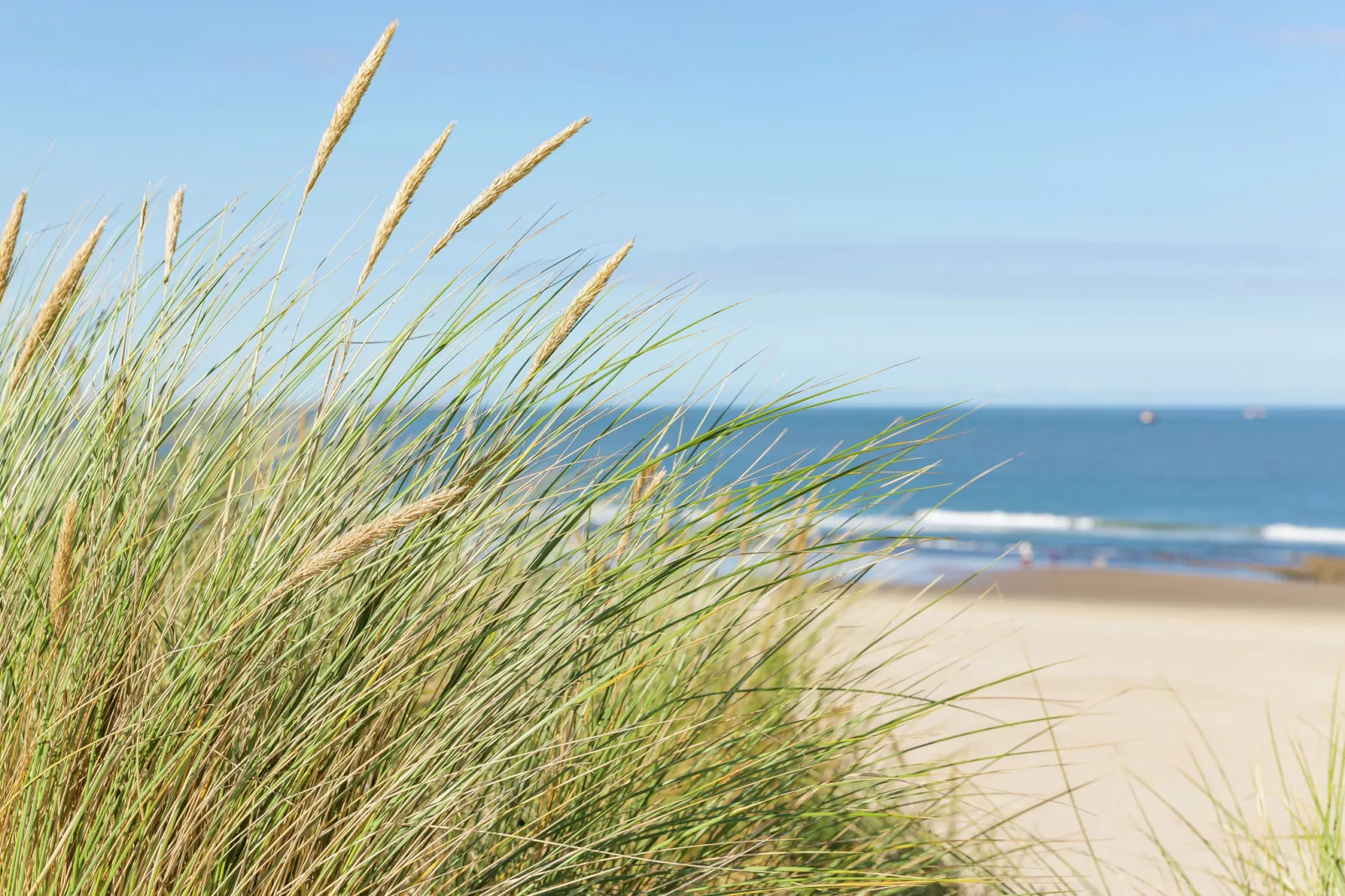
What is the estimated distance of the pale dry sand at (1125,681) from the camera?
4332 millimetres

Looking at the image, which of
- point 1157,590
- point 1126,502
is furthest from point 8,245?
point 1126,502

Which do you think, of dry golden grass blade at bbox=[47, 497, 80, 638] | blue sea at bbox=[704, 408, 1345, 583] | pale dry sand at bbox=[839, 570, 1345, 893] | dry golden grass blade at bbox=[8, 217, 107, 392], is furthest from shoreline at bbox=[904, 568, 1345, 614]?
dry golden grass blade at bbox=[47, 497, 80, 638]

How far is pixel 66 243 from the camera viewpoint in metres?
2.51

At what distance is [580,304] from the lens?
1409mm

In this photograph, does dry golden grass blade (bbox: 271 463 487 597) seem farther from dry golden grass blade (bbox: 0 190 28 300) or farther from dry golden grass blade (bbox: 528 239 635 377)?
dry golden grass blade (bbox: 0 190 28 300)

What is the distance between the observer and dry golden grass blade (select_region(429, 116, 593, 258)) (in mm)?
1490

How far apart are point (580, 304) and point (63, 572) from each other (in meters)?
0.75

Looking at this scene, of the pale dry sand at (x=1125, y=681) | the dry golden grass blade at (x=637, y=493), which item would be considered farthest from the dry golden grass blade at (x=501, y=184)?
the pale dry sand at (x=1125, y=681)

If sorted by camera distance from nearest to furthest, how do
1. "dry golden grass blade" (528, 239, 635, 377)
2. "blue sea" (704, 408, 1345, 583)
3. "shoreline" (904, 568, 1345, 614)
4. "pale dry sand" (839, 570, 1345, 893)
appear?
1. "dry golden grass blade" (528, 239, 635, 377)
2. "pale dry sand" (839, 570, 1345, 893)
3. "shoreline" (904, 568, 1345, 614)
4. "blue sea" (704, 408, 1345, 583)

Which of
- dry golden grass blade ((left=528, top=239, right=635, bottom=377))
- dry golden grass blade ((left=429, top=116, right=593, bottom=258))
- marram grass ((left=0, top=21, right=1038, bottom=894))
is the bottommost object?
marram grass ((left=0, top=21, right=1038, bottom=894))

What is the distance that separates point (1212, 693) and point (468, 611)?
8309 mm

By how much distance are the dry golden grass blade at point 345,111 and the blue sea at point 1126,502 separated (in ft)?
2.83

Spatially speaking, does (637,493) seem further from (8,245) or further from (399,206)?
(8,245)

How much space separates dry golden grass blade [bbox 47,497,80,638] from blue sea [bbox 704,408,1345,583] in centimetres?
99
